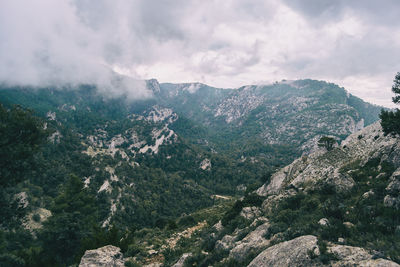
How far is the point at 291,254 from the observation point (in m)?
12.7

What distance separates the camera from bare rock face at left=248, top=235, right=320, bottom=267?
12031 mm

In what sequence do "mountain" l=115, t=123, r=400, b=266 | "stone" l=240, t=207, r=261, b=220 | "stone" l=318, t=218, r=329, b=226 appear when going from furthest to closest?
"stone" l=240, t=207, r=261, b=220
"stone" l=318, t=218, r=329, b=226
"mountain" l=115, t=123, r=400, b=266

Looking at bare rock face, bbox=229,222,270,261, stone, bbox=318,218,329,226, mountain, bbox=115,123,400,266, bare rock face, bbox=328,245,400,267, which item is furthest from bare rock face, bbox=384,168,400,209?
bare rock face, bbox=229,222,270,261

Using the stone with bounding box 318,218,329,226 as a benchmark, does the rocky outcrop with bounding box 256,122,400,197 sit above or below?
above

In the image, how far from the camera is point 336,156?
143 feet

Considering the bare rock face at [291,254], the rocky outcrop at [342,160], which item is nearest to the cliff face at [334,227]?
the bare rock face at [291,254]

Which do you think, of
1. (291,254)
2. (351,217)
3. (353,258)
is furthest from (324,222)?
(353,258)

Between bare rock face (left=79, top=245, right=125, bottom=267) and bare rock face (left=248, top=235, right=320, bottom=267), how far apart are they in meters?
13.6

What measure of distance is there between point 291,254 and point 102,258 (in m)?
17.3

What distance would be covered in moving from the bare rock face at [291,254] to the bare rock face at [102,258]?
13.6m

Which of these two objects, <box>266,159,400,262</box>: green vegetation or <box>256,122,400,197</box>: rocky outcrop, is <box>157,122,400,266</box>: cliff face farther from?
<box>256,122,400,197</box>: rocky outcrop

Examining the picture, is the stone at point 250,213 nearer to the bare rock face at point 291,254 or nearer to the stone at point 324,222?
the stone at point 324,222

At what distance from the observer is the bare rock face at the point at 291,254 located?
12.0 meters

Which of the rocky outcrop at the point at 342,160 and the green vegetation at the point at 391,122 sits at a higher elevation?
the green vegetation at the point at 391,122
